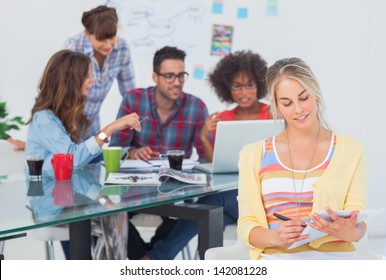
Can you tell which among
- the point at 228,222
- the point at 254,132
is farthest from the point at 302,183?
Result: the point at 228,222

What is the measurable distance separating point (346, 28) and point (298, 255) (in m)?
2.51

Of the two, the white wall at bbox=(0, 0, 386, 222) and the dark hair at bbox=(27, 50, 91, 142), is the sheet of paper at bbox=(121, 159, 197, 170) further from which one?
the white wall at bbox=(0, 0, 386, 222)

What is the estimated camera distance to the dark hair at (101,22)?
419 centimetres

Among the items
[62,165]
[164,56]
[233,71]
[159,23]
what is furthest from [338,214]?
[159,23]

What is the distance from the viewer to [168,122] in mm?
3664

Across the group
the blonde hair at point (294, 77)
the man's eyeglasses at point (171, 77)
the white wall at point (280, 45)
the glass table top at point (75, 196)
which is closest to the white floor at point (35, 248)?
the white wall at point (280, 45)

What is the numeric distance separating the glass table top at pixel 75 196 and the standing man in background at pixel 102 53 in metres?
1.52

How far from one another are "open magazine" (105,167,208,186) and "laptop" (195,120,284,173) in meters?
0.13

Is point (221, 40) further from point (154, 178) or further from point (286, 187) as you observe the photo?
point (286, 187)

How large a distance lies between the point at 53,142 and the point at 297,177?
54.0 inches

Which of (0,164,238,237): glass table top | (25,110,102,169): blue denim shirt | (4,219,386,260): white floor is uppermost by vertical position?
(25,110,102,169): blue denim shirt

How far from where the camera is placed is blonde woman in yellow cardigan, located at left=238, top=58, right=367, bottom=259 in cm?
175

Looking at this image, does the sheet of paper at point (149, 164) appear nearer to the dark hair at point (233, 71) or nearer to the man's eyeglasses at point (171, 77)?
the man's eyeglasses at point (171, 77)

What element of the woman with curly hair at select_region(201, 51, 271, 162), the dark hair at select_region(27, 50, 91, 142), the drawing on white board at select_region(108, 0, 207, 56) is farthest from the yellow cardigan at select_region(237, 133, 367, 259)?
the drawing on white board at select_region(108, 0, 207, 56)
